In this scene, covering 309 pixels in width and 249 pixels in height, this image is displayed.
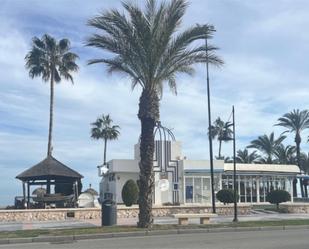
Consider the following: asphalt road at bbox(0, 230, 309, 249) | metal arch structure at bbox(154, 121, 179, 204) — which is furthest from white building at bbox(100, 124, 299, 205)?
asphalt road at bbox(0, 230, 309, 249)

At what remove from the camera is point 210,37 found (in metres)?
24.3

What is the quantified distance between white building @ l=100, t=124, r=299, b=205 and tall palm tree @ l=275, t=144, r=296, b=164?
24034mm

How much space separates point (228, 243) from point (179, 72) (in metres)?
10.5

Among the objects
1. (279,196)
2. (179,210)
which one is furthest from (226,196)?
(179,210)

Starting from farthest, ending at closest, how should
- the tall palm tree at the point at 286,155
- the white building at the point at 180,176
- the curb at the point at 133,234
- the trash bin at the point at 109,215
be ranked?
the tall palm tree at the point at 286,155 < the white building at the point at 180,176 < the trash bin at the point at 109,215 < the curb at the point at 133,234

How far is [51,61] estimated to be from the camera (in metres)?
51.7

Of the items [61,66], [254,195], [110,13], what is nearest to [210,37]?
[110,13]

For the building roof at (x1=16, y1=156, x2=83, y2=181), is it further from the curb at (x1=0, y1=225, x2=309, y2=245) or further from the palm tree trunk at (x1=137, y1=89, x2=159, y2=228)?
the curb at (x1=0, y1=225, x2=309, y2=245)

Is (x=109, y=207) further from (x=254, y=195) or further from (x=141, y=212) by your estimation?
(x=254, y=195)

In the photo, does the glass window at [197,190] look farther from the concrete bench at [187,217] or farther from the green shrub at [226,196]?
the concrete bench at [187,217]

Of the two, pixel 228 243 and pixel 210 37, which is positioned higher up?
pixel 210 37

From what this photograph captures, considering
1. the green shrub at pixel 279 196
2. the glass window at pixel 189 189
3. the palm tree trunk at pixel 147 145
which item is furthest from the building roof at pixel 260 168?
the palm tree trunk at pixel 147 145

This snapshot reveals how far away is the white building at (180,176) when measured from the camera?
48.0m

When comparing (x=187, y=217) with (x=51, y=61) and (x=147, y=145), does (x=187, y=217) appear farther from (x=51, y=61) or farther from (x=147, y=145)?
(x=51, y=61)
